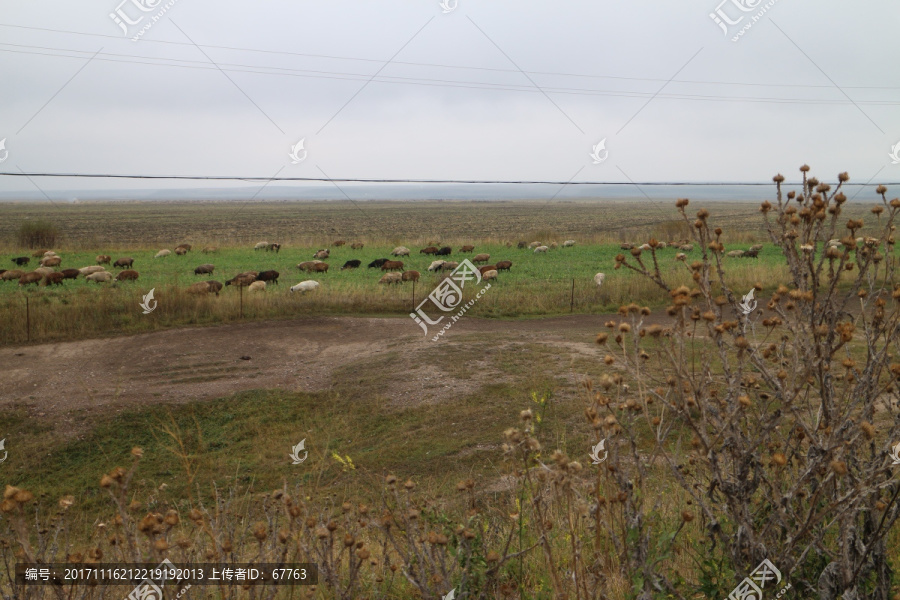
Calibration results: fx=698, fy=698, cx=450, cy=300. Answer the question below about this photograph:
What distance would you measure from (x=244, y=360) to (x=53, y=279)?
1306 cm

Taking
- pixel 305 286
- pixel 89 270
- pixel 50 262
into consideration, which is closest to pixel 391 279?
pixel 305 286

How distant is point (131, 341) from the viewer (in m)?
12.7

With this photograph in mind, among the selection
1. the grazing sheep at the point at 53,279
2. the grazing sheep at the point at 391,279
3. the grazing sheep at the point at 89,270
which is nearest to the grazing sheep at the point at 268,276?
the grazing sheep at the point at 391,279

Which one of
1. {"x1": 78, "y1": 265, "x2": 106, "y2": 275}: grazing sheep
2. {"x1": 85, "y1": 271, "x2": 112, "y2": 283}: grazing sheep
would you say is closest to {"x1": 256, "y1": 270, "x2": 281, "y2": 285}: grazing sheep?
{"x1": 85, "y1": 271, "x2": 112, "y2": 283}: grazing sheep

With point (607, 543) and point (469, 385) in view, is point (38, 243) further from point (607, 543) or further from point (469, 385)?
point (607, 543)

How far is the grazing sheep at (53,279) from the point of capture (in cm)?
2116

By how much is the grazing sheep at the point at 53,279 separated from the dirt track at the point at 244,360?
9.93m

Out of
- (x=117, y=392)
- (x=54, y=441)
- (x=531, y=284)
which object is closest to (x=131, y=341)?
(x=117, y=392)

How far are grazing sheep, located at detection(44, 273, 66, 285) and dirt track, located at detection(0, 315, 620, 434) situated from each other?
32.6 ft

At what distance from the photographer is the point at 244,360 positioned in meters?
11.7

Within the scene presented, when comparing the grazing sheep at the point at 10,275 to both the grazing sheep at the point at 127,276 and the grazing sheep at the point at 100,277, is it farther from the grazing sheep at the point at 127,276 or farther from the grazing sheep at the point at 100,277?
the grazing sheep at the point at 127,276

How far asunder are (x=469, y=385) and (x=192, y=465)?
3.86 m

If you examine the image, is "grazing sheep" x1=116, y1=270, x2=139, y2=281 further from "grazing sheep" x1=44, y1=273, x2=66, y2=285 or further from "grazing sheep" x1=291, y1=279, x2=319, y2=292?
"grazing sheep" x1=291, y1=279, x2=319, y2=292

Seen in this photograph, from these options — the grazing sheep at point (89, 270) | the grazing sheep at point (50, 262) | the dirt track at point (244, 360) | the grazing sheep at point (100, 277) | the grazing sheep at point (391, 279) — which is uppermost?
the grazing sheep at point (50, 262)
